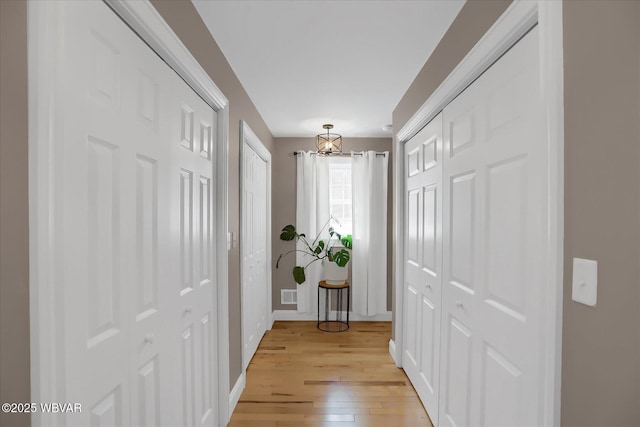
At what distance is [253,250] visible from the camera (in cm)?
333

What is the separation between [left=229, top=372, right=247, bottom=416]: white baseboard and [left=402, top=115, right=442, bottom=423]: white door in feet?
4.38

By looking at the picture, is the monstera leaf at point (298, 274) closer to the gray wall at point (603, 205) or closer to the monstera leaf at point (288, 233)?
the monstera leaf at point (288, 233)

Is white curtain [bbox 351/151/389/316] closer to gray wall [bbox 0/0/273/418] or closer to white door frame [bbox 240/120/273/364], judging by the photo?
white door frame [bbox 240/120/273/364]

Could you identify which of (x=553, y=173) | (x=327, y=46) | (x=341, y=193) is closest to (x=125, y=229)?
(x=553, y=173)

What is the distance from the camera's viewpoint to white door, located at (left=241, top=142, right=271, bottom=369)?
2900 millimetres

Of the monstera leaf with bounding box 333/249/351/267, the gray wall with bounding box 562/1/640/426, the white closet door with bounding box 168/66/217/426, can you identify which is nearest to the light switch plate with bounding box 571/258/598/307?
the gray wall with bounding box 562/1/640/426

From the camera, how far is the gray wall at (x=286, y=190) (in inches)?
176

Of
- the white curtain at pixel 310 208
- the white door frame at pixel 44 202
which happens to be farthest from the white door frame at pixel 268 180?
the white door frame at pixel 44 202

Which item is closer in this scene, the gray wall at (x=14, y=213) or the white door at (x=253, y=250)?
the gray wall at (x=14, y=213)

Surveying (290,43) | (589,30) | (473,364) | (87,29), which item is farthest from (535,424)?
(290,43)

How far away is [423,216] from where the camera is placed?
2.49 meters

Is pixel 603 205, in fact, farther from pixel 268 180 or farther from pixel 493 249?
pixel 268 180

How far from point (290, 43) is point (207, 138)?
759mm

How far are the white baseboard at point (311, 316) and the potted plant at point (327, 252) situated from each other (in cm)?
49
